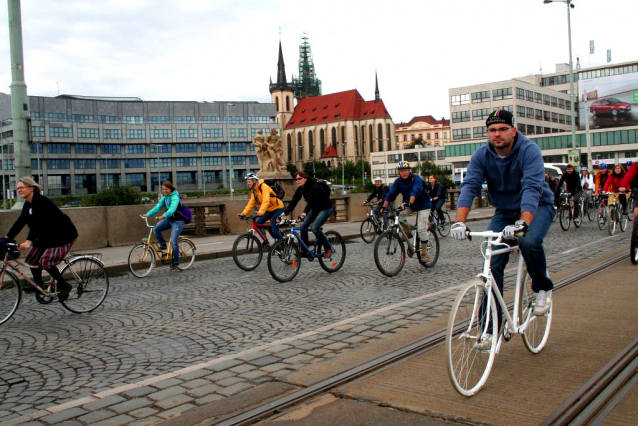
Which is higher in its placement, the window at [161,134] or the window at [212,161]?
the window at [161,134]

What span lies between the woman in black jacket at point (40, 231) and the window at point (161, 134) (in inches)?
4412

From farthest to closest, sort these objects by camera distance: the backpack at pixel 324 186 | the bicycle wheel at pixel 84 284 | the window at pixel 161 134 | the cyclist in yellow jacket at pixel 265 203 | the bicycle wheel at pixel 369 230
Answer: the window at pixel 161 134 → the bicycle wheel at pixel 369 230 → the cyclist in yellow jacket at pixel 265 203 → the backpack at pixel 324 186 → the bicycle wheel at pixel 84 284

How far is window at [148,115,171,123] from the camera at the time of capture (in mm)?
116562

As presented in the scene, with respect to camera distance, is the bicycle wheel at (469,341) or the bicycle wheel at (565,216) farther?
the bicycle wheel at (565,216)

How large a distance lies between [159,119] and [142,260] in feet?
360

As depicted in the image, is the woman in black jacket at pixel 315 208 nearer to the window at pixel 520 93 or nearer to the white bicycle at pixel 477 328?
the white bicycle at pixel 477 328

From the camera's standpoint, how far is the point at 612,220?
51.9 ft

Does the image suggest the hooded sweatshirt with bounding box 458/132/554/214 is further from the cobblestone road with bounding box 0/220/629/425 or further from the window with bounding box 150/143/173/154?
the window with bounding box 150/143/173/154

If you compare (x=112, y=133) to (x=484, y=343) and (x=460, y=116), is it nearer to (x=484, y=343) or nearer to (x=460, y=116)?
(x=460, y=116)

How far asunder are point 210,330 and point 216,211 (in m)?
14.0

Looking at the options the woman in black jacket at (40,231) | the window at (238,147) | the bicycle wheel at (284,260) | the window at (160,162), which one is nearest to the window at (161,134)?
the window at (160,162)

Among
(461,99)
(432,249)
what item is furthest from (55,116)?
(432,249)

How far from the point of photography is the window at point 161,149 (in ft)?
380

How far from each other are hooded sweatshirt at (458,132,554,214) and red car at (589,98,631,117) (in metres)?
88.6
